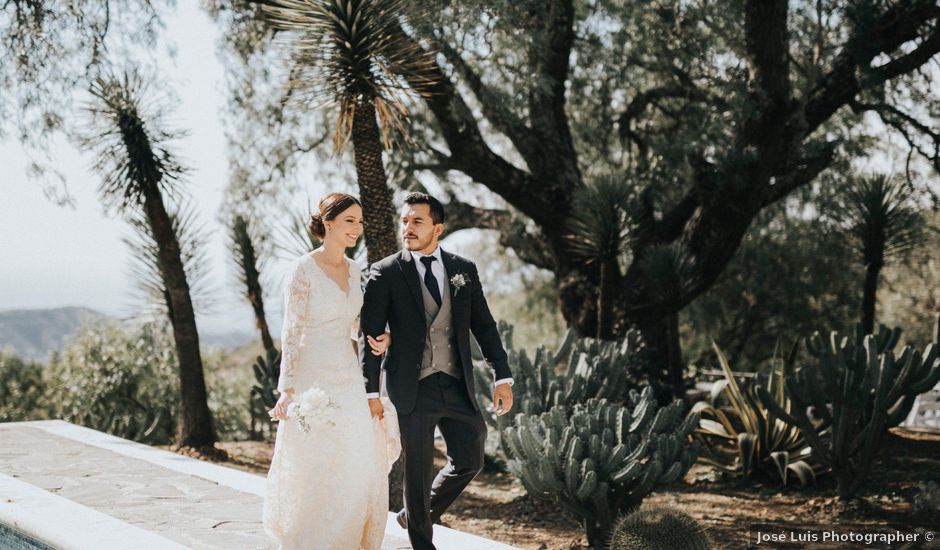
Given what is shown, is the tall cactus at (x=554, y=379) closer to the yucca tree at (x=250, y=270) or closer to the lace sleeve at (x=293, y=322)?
the lace sleeve at (x=293, y=322)

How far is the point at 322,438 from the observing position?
4359 mm

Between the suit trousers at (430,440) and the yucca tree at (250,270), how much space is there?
7.80m

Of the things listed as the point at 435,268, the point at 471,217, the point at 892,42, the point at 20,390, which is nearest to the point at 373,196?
the point at 435,268

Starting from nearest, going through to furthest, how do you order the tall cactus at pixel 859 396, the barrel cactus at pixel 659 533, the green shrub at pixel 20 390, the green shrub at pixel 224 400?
1. the barrel cactus at pixel 659 533
2. the tall cactus at pixel 859 396
3. the green shrub at pixel 20 390
4. the green shrub at pixel 224 400

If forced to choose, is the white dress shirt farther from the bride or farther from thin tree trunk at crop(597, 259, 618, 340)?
thin tree trunk at crop(597, 259, 618, 340)

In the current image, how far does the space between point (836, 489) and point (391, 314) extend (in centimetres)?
547

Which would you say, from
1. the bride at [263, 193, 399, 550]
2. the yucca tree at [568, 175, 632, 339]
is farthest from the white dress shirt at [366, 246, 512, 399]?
the yucca tree at [568, 175, 632, 339]

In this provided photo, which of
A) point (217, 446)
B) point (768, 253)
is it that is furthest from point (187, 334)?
point (768, 253)

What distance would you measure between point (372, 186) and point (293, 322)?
143 inches

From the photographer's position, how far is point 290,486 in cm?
441

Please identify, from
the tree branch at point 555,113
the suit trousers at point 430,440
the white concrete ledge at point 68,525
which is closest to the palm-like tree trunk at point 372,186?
the white concrete ledge at point 68,525

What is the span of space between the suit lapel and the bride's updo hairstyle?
1.19 ft

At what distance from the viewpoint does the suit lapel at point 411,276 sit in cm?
443

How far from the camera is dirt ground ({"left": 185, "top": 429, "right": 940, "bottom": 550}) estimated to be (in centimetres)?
710
